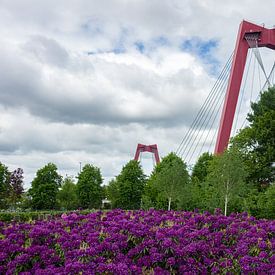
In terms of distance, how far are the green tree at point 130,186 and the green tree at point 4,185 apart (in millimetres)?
11112

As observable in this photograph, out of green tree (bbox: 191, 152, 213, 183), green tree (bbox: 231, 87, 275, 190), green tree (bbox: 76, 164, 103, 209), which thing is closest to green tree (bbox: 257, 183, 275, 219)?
green tree (bbox: 231, 87, 275, 190)

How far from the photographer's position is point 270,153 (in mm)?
29078

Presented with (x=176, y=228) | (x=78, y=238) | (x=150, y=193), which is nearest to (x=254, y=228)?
(x=176, y=228)

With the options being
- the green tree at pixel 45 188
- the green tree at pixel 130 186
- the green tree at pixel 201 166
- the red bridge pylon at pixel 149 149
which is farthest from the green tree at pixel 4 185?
the red bridge pylon at pixel 149 149

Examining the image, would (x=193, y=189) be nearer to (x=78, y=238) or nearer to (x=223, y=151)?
(x=223, y=151)

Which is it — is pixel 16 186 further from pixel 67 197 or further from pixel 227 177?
pixel 227 177

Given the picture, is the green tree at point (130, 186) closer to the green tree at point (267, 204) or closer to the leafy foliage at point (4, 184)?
the leafy foliage at point (4, 184)

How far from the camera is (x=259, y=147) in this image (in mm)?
30547

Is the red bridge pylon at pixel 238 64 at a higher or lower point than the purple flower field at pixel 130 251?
higher

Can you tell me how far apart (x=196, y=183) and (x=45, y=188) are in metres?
14.7

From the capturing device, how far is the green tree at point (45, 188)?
3800 centimetres

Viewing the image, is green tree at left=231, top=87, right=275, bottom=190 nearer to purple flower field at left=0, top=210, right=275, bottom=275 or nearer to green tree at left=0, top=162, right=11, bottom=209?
green tree at left=0, top=162, right=11, bottom=209

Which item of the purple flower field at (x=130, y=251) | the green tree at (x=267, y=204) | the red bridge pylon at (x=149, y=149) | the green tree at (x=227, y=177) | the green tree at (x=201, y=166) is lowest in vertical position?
the purple flower field at (x=130, y=251)

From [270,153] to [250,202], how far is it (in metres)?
4.96
